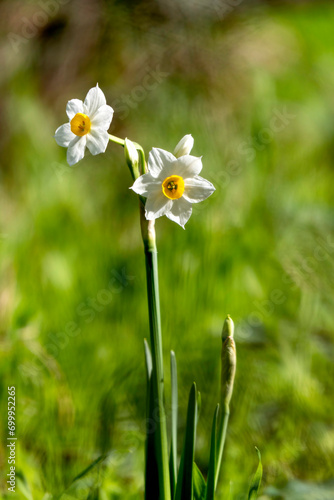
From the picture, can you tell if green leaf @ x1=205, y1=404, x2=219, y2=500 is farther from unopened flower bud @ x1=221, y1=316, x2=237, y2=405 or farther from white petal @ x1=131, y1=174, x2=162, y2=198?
white petal @ x1=131, y1=174, x2=162, y2=198

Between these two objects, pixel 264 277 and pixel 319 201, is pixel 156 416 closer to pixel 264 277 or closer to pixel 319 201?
pixel 264 277

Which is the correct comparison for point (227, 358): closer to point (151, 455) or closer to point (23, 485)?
point (151, 455)

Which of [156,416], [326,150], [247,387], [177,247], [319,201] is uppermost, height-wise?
[326,150]

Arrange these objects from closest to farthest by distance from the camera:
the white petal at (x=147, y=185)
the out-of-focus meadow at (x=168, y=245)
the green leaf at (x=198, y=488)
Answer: the white petal at (x=147, y=185) < the green leaf at (x=198, y=488) < the out-of-focus meadow at (x=168, y=245)

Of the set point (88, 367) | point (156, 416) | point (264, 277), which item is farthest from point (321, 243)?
point (156, 416)

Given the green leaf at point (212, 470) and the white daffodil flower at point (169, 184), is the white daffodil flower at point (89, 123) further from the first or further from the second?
the green leaf at point (212, 470)

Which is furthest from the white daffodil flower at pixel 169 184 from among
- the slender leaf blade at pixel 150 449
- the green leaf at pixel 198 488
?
the green leaf at pixel 198 488

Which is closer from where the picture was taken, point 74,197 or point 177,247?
point 177,247

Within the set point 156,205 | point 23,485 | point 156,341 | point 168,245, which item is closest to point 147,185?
point 156,205
